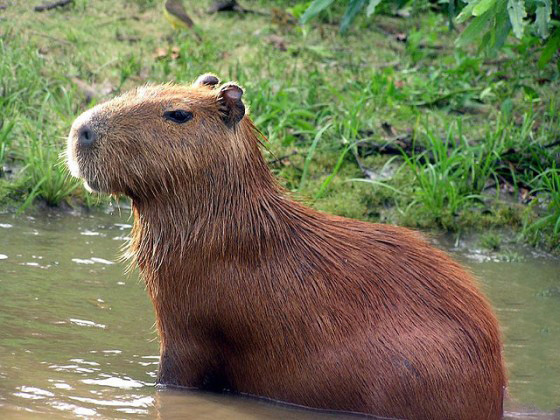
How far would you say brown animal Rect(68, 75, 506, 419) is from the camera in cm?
416

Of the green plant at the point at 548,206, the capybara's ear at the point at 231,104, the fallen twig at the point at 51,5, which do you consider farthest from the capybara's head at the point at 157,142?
the fallen twig at the point at 51,5

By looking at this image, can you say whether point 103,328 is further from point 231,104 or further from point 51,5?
point 51,5

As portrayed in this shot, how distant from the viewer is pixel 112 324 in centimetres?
521

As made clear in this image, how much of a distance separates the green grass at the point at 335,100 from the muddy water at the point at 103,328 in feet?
1.23

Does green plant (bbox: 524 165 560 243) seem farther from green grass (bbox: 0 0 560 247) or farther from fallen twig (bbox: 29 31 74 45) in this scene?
fallen twig (bbox: 29 31 74 45)

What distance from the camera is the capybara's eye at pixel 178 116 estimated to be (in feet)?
14.0

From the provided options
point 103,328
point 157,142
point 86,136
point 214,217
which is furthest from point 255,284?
point 103,328

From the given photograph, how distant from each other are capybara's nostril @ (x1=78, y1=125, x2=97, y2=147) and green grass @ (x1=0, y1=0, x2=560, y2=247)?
2.28 meters

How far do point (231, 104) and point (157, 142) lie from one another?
324mm

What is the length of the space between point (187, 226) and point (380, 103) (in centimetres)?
414

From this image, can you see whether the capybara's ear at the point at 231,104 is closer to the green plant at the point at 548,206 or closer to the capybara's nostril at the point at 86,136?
the capybara's nostril at the point at 86,136

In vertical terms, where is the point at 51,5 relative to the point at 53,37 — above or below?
above

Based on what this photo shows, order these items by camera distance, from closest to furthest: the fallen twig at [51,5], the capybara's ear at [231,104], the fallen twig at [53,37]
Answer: the capybara's ear at [231,104] < the fallen twig at [53,37] < the fallen twig at [51,5]

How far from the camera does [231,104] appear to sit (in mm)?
4289
